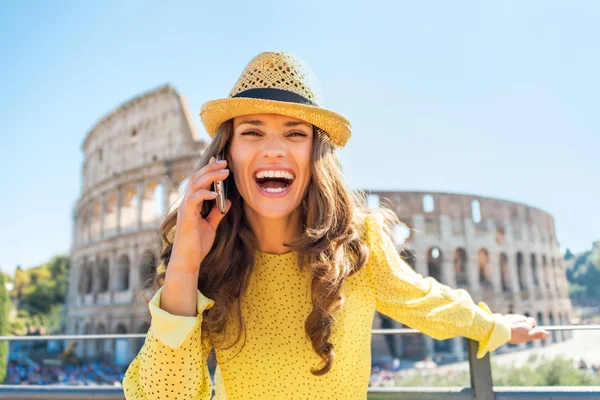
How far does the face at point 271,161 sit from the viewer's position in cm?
131

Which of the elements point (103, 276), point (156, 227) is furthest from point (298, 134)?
point (103, 276)

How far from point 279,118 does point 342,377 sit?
0.84 meters

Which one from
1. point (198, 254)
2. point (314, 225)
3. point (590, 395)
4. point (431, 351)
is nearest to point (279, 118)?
point (314, 225)

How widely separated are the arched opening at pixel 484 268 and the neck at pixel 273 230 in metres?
23.3

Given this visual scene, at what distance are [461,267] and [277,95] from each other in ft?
86.2

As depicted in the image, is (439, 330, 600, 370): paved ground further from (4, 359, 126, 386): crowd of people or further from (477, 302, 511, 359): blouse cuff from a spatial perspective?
(4, 359, 126, 386): crowd of people

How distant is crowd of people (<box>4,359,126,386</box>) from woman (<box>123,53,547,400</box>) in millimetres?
1421

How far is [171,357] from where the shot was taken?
1088mm

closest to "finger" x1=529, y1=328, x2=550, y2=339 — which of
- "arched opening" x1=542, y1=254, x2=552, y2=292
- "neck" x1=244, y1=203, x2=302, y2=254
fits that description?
"neck" x1=244, y1=203, x2=302, y2=254

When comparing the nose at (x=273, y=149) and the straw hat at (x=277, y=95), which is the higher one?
the straw hat at (x=277, y=95)

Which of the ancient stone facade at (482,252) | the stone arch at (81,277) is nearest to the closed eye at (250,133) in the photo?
the ancient stone facade at (482,252)

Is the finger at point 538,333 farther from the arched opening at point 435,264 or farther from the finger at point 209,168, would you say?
the arched opening at point 435,264

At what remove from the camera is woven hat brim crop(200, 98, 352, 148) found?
4.23 ft

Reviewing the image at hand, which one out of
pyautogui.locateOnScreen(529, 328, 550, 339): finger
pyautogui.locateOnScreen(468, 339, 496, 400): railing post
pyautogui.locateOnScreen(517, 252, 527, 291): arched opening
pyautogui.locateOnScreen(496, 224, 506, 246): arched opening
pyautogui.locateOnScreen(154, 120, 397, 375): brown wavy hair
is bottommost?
pyautogui.locateOnScreen(468, 339, 496, 400): railing post
